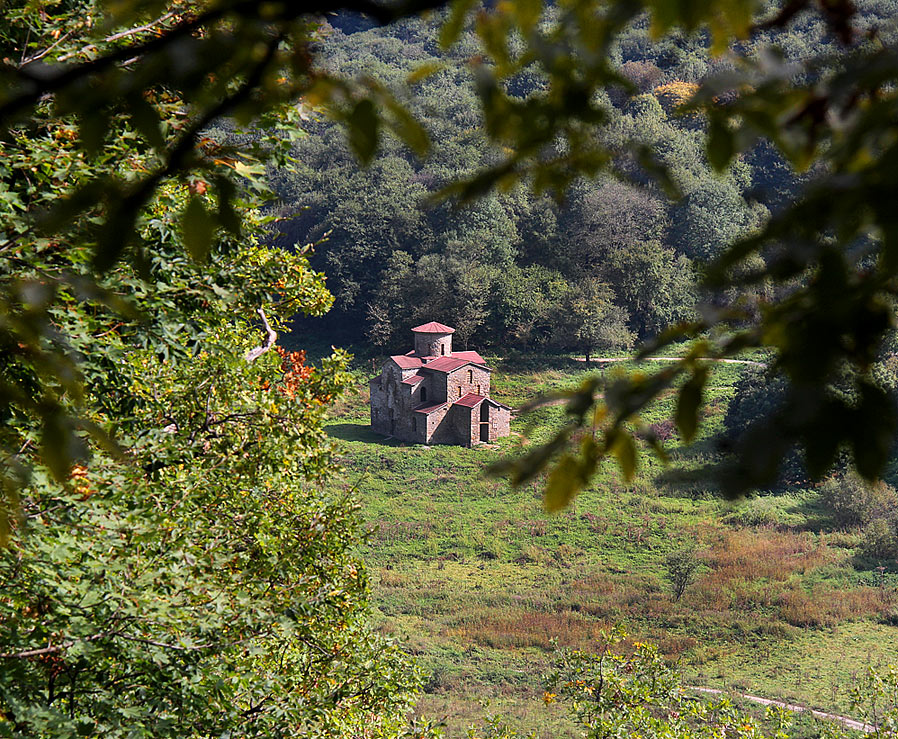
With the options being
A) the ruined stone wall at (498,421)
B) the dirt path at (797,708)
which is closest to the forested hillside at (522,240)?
the ruined stone wall at (498,421)

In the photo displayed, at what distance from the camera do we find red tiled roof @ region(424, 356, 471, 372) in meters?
32.1

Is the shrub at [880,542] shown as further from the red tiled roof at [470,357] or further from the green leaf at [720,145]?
the green leaf at [720,145]

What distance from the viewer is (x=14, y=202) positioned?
4.50m

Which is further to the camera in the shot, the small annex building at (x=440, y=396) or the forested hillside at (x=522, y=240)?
the forested hillside at (x=522, y=240)

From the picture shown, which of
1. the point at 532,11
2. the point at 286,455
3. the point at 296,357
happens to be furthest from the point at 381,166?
the point at 532,11

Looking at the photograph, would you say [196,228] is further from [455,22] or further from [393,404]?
[393,404]

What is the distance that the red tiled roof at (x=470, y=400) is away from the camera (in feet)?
104

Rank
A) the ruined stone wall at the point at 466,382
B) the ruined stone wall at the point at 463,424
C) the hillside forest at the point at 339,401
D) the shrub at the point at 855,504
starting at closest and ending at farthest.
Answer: the hillside forest at the point at 339,401 → the shrub at the point at 855,504 → the ruined stone wall at the point at 463,424 → the ruined stone wall at the point at 466,382

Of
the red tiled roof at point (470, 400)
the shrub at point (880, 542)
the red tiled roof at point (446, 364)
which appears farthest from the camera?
the red tiled roof at point (446, 364)

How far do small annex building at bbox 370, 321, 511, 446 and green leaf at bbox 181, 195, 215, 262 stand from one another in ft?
99.6

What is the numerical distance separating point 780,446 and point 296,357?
9.18 meters

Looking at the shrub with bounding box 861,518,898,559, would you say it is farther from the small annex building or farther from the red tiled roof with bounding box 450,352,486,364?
the red tiled roof with bounding box 450,352,486,364

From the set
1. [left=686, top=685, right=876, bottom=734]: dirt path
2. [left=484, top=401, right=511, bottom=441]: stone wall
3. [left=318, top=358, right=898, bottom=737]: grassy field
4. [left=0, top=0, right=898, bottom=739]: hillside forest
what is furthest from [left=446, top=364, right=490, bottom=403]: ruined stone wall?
[left=686, top=685, right=876, bottom=734]: dirt path

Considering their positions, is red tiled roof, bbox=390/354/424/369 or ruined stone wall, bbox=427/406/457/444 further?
red tiled roof, bbox=390/354/424/369
